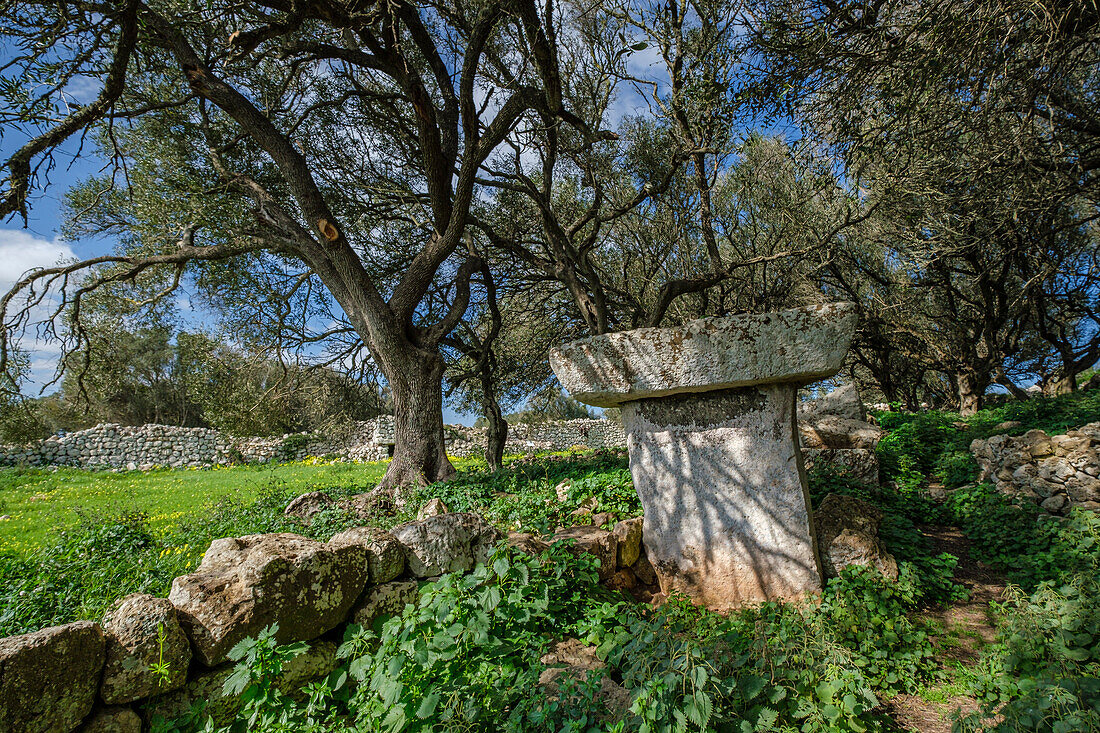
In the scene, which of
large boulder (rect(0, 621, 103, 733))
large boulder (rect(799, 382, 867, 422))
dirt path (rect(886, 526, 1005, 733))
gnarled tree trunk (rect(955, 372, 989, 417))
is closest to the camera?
large boulder (rect(0, 621, 103, 733))

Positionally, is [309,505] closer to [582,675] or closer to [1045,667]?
[582,675]

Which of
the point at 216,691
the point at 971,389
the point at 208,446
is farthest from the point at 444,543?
the point at 208,446

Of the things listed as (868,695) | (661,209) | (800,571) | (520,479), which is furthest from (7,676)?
(661,209)

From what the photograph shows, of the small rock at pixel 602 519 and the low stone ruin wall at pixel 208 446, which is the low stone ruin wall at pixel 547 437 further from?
the small rock at pixel 602 519

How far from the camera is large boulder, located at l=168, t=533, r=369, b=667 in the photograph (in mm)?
2557

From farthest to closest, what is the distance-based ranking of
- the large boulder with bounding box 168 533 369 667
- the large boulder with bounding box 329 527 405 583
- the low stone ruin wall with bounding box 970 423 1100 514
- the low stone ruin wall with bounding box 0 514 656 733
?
the low stone ruin wall with bounding box 970 423 1100 514 → the large boulder with bounding box 329 527 405 583 → the large boulder with bounding box 168 533 369 667 → the low stone ruin wall with bounding box 0 514 656 733

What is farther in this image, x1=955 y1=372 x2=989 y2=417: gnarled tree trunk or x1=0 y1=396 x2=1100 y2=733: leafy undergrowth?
x1=955 y1=372 x2=989 y2=417: gnarled tree trunk

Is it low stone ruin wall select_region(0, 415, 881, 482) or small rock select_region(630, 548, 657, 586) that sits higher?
low stone ruin wall select_region(0, 415, 881, 482)

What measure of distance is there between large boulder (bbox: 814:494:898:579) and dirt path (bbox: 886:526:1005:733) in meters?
0.44

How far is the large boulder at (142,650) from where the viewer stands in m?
2.28

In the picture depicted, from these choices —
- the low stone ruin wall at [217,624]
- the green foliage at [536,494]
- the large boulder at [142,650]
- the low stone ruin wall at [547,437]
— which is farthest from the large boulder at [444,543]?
the low stone ruin wall at [547,437]

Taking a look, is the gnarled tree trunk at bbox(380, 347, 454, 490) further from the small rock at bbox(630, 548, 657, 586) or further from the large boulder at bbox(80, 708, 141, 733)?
the large boulder at bbox(80, 708, 141, 733)

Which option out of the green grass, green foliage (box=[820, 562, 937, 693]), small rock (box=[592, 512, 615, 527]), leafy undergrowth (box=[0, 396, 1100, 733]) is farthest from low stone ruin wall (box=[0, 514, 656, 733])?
the green grass

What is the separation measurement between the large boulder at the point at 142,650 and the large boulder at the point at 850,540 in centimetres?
423
